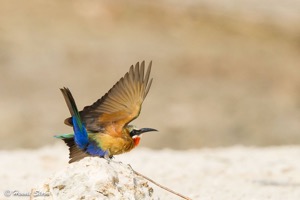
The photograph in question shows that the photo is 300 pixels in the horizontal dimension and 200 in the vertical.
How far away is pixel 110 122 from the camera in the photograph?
13.2 ft

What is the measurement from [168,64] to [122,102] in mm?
9261

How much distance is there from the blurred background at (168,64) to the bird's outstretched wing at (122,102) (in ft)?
17.8

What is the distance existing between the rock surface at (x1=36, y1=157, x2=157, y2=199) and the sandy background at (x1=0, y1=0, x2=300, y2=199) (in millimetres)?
3226

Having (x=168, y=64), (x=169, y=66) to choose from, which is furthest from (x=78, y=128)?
(x=168, y=64)

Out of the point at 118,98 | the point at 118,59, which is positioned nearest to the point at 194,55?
the point at 118,59

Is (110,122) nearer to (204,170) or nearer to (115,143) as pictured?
(115,143)

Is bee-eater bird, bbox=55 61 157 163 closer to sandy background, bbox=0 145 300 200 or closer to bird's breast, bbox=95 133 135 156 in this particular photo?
bird's breast, bbox=95 133 135 156

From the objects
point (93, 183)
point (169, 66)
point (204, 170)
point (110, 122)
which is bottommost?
point (93, 183)

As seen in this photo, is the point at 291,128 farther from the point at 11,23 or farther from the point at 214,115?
the point at 11,23

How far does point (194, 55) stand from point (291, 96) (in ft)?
6.33

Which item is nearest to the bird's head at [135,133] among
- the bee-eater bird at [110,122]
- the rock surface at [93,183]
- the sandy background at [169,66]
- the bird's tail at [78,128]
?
the bee-eater bird at [110,122]

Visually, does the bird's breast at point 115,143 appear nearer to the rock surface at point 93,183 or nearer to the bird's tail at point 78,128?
the bird's tail at point 78,128

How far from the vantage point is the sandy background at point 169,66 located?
1055 centimetres

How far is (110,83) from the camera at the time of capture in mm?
12445
